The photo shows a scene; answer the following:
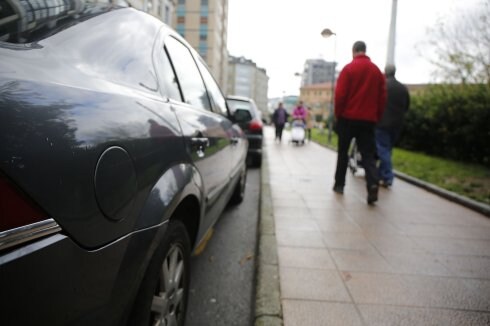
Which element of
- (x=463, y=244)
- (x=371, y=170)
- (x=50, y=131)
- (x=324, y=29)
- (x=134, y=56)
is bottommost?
(x=463, y=244)

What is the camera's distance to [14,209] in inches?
34.9

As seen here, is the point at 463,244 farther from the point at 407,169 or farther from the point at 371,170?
the point at 407,169

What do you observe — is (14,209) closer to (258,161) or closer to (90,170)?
(90,170)

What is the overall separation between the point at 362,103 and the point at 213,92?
235 cm

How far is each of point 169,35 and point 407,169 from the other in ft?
24.1

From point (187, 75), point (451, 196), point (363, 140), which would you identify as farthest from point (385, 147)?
point (187, 75)

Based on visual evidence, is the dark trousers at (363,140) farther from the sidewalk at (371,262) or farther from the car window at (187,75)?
the car window at (187,75)

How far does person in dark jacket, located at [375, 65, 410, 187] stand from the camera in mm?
6234

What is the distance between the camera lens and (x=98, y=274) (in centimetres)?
113

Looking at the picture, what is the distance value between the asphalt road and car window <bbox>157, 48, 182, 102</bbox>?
1.37 m

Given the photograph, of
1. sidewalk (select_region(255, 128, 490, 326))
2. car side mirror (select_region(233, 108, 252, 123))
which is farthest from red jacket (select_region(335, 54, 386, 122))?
car side mirror (select_region(233, 108, 252, 123))

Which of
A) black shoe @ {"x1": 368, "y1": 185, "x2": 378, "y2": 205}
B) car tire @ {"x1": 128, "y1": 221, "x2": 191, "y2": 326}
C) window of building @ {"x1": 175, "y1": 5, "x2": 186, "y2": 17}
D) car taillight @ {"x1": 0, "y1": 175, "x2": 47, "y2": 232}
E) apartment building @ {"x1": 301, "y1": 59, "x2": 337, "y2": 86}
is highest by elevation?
window of building @ {"x1": 175, "y1": 5, "x2": 186, "y2": 17}

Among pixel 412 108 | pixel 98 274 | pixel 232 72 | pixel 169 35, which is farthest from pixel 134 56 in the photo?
pixel 232 72

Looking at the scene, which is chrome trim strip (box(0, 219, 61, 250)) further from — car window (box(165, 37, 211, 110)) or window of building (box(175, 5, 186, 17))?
window of building (box(175, 5, 186, 17))
